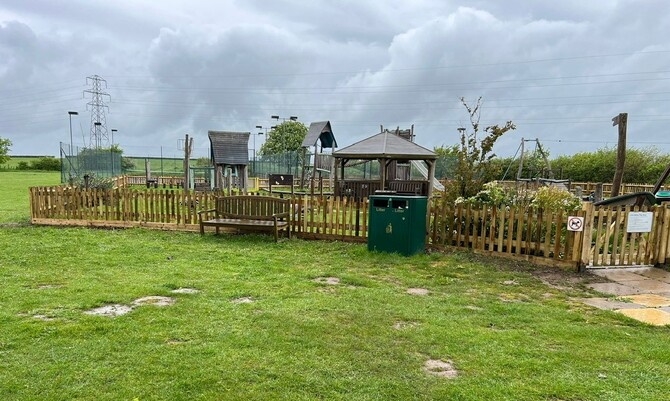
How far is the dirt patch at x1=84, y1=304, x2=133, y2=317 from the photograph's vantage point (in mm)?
4590

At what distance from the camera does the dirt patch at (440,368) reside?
340 cm

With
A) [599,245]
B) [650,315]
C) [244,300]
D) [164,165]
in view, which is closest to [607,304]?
[650,315]

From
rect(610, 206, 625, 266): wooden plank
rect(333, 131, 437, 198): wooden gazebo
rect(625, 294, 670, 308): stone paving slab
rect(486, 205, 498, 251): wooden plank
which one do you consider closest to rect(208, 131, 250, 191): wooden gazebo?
rect(333, 131, 437, 198): wooden gazebo

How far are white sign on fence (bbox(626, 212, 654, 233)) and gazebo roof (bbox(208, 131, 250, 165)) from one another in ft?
44.0

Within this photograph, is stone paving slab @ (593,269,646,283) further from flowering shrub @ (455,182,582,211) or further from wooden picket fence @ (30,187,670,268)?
flowering shrub @ (455,182,582,211)

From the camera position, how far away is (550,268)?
737cm

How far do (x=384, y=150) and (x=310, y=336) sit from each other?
12713 millimetres

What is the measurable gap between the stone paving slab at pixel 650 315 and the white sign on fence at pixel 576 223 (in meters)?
2.05

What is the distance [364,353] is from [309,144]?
17.2m

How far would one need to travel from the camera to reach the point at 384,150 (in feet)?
53.2

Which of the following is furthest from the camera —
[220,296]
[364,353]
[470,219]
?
[470,219]

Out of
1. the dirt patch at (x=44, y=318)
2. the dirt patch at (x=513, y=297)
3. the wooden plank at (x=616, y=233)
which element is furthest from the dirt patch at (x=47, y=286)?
the wooden plank at (x=616, y=233)

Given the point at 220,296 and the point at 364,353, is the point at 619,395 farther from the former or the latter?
the point at 220,296

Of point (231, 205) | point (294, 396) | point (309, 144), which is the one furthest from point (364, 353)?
point (309, 144)
